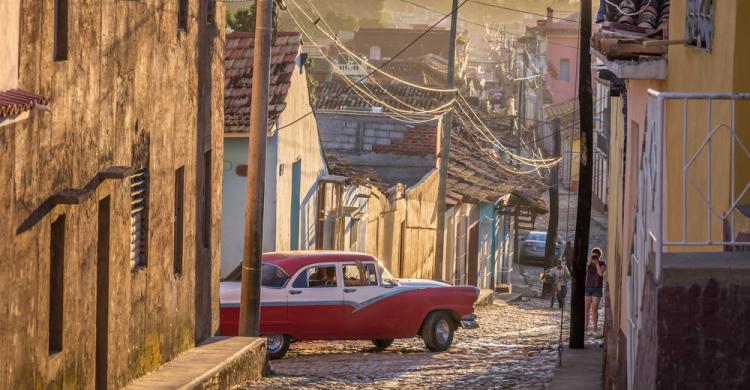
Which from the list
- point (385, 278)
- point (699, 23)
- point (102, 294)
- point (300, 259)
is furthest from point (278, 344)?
point (699, 23)

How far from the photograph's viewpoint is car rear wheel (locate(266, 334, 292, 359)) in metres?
18.8

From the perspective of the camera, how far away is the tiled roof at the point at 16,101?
331 inches

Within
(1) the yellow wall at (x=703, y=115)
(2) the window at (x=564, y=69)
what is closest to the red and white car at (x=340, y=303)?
(1) the yellow wall at (x=703, y=115)

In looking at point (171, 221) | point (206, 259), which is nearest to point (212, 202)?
point (206, 259)

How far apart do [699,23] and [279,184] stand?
13967mm

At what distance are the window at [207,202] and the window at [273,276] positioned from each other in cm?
198

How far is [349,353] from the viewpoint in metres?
20.4

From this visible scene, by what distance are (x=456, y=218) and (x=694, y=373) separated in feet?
101

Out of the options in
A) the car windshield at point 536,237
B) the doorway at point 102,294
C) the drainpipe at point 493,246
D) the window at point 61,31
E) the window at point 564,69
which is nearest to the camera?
the window at point 61,31

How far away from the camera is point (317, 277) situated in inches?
747

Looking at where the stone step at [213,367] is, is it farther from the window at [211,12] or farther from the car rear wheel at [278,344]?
the window at [211,12]

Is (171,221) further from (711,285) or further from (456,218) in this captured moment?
(456,218)

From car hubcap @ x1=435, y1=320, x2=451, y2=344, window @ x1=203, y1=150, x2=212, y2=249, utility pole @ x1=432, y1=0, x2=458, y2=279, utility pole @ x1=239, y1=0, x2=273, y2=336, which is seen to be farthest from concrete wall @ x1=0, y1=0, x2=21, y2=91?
utility pole @ x1=432, y1=0, x2=458, y2=279

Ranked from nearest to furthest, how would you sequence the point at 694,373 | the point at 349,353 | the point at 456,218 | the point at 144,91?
the point at 694,373 < the point at 144,91 < the point at 349,353 < the point at 456,218
